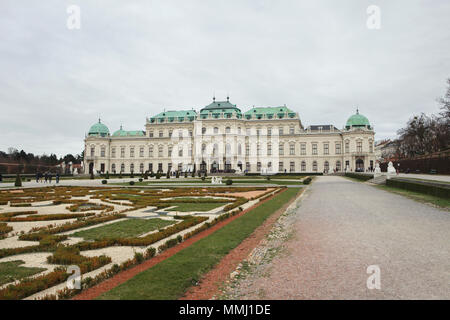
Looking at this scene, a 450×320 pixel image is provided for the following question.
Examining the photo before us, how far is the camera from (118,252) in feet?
20.9

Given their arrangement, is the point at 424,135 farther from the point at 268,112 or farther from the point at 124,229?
the point at 124,229

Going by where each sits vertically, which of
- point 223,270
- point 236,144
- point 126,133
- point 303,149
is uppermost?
point 126,133

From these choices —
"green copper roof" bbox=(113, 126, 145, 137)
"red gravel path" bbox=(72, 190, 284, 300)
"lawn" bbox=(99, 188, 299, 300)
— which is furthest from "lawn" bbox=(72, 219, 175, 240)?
"green copper roof" bbox=(113, 126, 145, 137)

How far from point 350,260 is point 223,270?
8.22 feet

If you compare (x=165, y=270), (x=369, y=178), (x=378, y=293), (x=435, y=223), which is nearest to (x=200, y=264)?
(x=165, y=270)

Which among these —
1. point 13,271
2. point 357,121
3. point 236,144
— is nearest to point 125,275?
point 13,271

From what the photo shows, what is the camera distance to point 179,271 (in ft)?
16.3

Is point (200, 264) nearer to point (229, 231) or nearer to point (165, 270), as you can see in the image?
point (165, 270)

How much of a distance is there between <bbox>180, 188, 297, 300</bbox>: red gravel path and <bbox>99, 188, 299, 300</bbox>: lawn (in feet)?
0.35

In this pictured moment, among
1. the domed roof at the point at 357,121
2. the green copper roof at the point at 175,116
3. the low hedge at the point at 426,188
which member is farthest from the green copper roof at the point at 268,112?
the low hedge at the point at 426,188

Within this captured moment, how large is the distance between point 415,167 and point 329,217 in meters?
46.0

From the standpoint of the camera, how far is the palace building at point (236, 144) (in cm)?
7444

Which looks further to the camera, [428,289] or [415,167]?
[415,167]

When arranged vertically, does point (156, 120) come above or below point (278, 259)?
above
